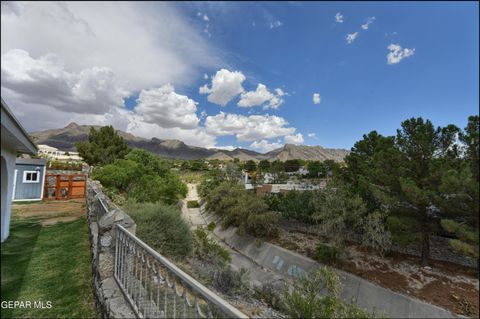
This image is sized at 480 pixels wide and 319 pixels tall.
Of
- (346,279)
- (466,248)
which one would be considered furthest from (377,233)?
(466,248)

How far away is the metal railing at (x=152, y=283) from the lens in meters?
1.72

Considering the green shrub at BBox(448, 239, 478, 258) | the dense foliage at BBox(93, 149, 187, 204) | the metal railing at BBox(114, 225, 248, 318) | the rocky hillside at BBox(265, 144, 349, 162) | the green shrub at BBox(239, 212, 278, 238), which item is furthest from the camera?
the rocky hillside at BBox(265, 144, 349, 162)

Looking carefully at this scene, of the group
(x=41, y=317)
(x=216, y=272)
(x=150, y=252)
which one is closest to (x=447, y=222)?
(x=216, y=272)

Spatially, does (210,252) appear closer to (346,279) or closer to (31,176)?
(346,279)

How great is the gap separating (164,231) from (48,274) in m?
3.05

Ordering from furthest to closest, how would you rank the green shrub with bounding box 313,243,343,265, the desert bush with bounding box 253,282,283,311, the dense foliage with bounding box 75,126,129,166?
the dense foliage with bounding box 75,126,129,166
the green shrub with bounding box 313,243,343,265
the desert bush with bounding box 253,282,283,311

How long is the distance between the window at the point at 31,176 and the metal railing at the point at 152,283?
11429mm

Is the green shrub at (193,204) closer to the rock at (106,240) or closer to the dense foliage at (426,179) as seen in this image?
the dense foliage at (426,179)

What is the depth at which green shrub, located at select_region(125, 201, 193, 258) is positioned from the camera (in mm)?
6152

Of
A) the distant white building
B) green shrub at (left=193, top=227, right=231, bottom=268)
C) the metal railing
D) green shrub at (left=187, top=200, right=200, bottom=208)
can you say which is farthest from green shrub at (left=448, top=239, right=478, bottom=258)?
the distant white building

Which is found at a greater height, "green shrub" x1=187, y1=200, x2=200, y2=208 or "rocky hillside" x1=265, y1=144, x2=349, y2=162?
"rocky hillside" x1=265, y1=144, x2=349, y2=162

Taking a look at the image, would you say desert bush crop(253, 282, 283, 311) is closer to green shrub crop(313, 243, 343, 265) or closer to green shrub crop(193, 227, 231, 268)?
green shrub crop(193, 227, 231, 268)

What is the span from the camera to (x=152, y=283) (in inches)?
99.5

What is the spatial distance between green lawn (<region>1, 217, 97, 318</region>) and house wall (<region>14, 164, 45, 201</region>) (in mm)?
6933
